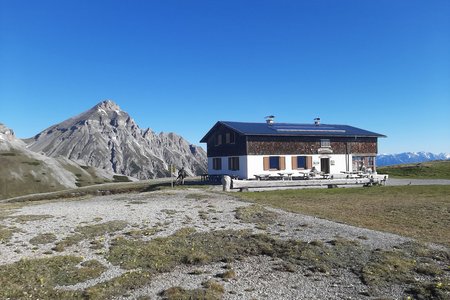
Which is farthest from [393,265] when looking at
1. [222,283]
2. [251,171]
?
[251,171]

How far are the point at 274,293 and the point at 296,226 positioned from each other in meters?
8.31

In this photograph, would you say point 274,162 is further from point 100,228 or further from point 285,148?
point 100,228

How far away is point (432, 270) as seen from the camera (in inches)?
468

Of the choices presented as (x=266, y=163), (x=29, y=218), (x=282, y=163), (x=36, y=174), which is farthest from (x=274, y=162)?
(x=36, y=174)

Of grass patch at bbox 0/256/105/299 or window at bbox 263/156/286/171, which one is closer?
grass patch at bbox 0/256/105/299

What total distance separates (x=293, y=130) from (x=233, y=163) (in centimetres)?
968

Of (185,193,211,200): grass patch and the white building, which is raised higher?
the white building

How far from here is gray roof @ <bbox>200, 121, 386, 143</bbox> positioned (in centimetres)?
4700

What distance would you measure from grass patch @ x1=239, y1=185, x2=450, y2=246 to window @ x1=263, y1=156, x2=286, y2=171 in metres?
11.2

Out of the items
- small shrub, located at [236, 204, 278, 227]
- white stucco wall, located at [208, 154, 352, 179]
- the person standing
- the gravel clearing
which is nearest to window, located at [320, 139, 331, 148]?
white stucco wall, located at [208, 154, 352, 179]

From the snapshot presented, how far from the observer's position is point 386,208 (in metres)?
25.8

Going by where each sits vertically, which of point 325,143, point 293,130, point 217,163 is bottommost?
point 217,163

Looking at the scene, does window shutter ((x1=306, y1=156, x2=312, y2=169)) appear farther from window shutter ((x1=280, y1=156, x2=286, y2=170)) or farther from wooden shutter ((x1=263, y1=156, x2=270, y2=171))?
wooden shutter ((x1=263, y1=156, x2=270, y2=171))

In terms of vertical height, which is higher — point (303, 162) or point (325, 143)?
point (325, 143)
